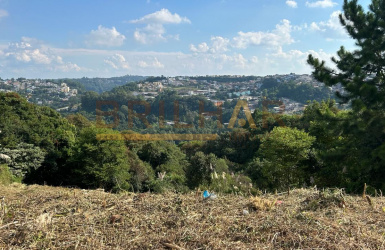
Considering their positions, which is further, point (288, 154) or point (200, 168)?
point (200, 168)

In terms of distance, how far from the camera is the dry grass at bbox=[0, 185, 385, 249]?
7.38 feet

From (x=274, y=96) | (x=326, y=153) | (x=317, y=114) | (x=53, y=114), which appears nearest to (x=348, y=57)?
(x=317, y=114)

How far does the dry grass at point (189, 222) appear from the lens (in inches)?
88.6

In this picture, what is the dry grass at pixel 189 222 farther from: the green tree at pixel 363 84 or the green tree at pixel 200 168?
the green tree at pixel 200 168

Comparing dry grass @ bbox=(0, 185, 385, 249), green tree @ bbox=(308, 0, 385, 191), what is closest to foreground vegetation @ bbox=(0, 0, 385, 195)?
green tree @ bbox=(308, 0, 385, 191)

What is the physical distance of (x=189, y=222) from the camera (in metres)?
2.59

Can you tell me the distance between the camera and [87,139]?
16266mm

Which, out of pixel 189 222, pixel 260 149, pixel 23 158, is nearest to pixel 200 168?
pixel 260 149

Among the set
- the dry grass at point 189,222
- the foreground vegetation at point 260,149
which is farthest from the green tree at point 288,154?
the dry grass at point 189,222

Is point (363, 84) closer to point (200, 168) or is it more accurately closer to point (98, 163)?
point (200, 168)

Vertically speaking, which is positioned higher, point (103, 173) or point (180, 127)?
point (103, 173)

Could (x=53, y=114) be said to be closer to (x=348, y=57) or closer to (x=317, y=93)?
(x=348, y=57)

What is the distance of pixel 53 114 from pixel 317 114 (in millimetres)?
18863

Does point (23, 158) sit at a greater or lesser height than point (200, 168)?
greater
